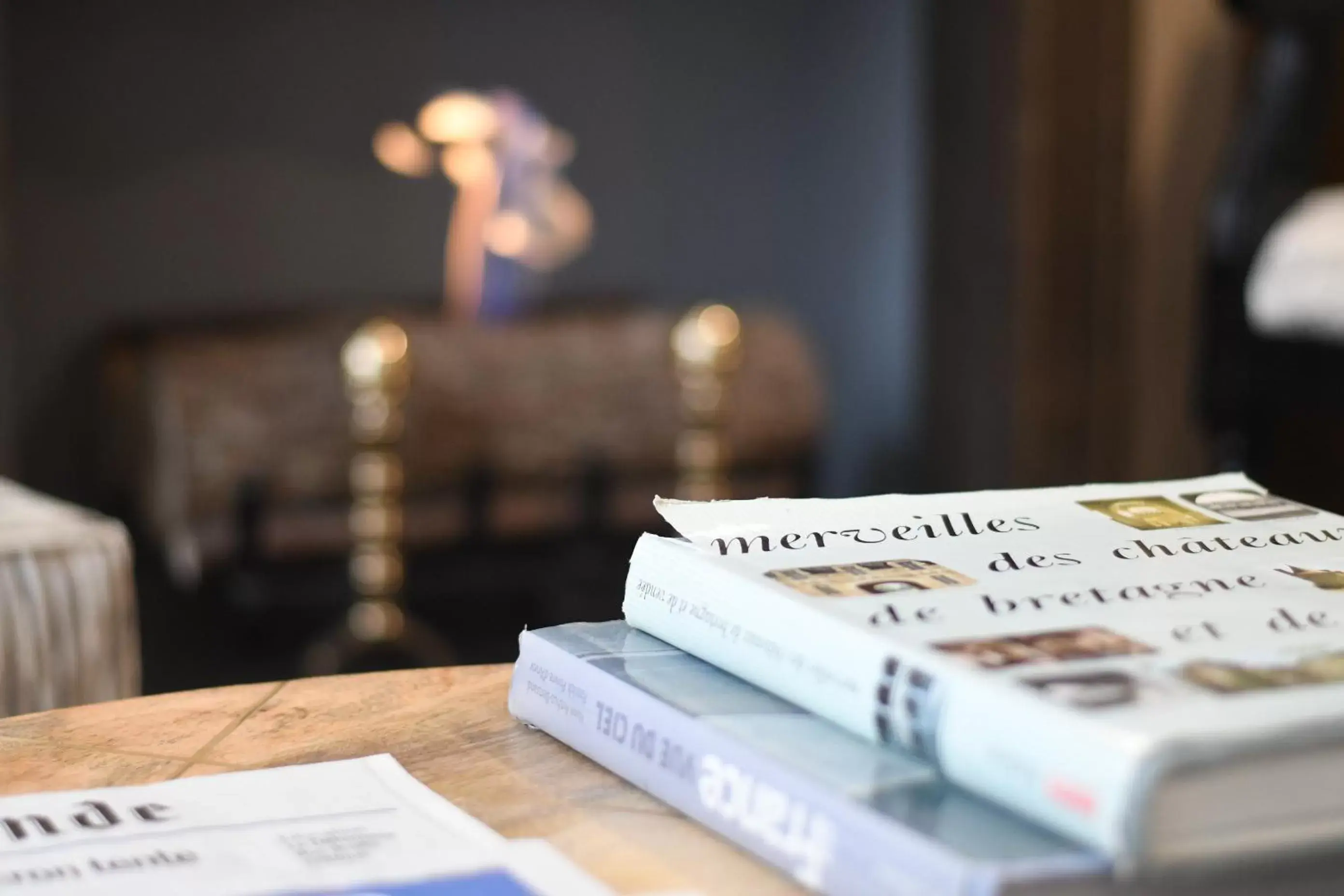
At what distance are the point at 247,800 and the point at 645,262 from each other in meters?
2.06

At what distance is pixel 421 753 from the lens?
49 cm

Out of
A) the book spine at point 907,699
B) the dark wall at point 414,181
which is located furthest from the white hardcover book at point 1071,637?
the dark wall at point 414,181

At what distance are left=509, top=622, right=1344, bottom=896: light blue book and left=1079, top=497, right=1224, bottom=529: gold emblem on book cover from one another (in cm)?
15

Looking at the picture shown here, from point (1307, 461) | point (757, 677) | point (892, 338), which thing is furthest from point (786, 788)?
point (892, 338)

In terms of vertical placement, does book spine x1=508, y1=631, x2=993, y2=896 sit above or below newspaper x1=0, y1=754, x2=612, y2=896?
above

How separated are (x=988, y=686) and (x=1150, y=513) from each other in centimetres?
19

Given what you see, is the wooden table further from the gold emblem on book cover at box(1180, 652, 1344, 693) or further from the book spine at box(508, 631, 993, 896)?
the gold emblem on book cover at box(1180, 652, 1344, 693)

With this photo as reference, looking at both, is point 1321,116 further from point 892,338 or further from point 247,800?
point 247,800

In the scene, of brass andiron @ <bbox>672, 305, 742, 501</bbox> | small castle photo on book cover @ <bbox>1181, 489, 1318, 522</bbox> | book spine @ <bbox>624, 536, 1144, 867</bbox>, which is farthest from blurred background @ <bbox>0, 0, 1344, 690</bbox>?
book spine @ <bbox>624, 536, 1144, 867</bbox>

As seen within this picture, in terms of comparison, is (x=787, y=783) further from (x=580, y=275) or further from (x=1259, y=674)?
(x=580, y=275)

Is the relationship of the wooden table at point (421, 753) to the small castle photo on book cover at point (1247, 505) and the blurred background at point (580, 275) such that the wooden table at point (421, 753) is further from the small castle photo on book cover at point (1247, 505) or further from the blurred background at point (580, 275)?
the blurred background at point (580, 275)

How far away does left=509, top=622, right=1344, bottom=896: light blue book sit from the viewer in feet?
1.07

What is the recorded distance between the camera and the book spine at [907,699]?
0.32m

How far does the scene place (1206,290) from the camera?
170 centimetres
